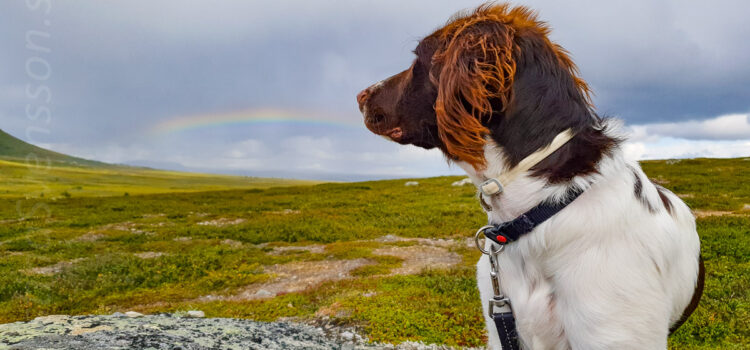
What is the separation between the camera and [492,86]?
2.99 metres

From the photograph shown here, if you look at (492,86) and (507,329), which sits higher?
(492,86)

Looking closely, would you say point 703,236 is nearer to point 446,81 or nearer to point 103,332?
point 446,81

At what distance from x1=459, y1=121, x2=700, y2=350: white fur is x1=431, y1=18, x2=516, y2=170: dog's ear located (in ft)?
0.54

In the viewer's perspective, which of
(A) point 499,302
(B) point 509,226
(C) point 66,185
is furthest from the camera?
(C) point 66,185

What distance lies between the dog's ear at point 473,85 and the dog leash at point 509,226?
197 mm

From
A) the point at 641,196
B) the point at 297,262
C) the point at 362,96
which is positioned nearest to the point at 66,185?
the point at 297,262

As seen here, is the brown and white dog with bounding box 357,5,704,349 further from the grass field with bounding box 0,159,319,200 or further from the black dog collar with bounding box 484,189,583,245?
the grass field with bounding box 0,159,319,200

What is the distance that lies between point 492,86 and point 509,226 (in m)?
0.94

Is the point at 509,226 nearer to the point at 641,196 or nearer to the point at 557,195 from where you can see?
the point at 557,195

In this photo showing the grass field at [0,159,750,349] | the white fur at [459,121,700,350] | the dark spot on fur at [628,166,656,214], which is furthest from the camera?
the grass field at [0,159,750,349]

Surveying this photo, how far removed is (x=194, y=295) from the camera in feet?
37.5

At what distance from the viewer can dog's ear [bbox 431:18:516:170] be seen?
9.59 feet

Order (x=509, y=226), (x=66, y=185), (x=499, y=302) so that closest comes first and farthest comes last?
(x=509, y=226) → (x=499, y=302) → (x=66, y=185)

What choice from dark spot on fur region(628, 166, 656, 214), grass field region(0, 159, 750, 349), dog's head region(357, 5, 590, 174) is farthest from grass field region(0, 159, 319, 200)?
dark spot on fur region(628, 166, 656, 214)
